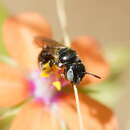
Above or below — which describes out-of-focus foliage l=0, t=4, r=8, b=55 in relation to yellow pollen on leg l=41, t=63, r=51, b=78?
above

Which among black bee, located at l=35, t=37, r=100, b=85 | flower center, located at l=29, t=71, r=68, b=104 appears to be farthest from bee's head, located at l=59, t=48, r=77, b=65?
flower center, located at l=29, t=71, r=68, b=104

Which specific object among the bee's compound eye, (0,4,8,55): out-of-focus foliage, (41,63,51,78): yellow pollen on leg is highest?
(0,4,8,55): out-of-focus foliage

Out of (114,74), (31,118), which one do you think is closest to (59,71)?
(31,118)

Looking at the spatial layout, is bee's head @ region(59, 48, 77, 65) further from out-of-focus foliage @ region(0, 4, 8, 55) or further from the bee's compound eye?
out-of-focus foliage @ region(0, 4, 8, 55)

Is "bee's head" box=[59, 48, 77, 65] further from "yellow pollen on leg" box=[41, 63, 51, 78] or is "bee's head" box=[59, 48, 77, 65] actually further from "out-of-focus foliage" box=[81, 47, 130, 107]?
"out-of-focus foliage" box=[81, 47, 130, 107]

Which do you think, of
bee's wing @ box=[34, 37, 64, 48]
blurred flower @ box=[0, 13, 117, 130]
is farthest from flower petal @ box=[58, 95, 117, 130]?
bee's wing @ box=[34, 37, 64, 48]

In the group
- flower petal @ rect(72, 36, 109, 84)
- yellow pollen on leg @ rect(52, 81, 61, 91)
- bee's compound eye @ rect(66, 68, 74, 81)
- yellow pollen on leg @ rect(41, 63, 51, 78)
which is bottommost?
bee's compound eye @ rect(66, 68, 74, 81)

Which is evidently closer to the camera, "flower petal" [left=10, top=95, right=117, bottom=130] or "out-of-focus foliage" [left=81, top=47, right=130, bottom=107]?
"flower petal" [left=10, top=95, right=117, bottom=130]

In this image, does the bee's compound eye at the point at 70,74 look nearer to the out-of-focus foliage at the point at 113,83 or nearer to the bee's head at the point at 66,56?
the bee's head at the point at 66,56
